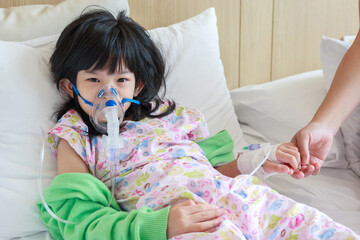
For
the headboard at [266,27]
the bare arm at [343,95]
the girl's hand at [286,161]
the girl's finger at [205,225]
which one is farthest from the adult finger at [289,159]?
the headboard at [266,27]

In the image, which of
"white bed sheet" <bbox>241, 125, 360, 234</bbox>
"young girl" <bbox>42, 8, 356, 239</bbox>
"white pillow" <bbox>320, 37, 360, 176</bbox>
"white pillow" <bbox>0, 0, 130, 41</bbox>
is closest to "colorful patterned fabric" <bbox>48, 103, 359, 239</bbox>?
"young girl" <bbox>42, 8, 356, 239</bbox>

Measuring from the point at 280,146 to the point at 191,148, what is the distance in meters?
0.30

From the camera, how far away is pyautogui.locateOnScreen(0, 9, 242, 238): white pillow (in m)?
1.29

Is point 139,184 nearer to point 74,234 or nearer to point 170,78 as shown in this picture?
point 74,234

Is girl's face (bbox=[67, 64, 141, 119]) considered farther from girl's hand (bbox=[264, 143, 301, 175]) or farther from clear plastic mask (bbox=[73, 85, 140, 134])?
girl's hand (bbox=[264, 143, 301, 175])

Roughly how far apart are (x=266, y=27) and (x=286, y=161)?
109 cm

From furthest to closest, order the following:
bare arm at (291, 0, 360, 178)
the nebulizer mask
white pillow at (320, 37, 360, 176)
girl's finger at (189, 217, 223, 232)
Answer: white pillow at (320, 37, 360, 176) → bare arm at (291, 0, 360, 178) → the nebulizer mask → girl's finger at (189, 217, 223, 232)

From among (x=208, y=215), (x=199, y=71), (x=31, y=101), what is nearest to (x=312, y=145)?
(x=208, y=215)

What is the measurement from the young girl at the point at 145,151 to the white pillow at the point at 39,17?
0.66 feet

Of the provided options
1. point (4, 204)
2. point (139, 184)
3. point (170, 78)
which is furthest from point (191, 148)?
point (4, 204)

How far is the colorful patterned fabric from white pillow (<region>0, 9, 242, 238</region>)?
0.28ft

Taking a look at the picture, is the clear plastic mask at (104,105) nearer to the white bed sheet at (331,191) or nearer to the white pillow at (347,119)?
the white bed sheet at (331,191)

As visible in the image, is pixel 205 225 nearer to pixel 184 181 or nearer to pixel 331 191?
pixel 184 181

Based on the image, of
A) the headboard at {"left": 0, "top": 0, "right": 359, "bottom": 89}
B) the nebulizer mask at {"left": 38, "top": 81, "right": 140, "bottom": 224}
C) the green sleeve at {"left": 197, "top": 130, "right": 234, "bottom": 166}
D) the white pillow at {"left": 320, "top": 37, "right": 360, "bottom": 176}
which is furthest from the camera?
the headboard at {"left": 0, "top": 0, "right": 359, "bottom": 89}
